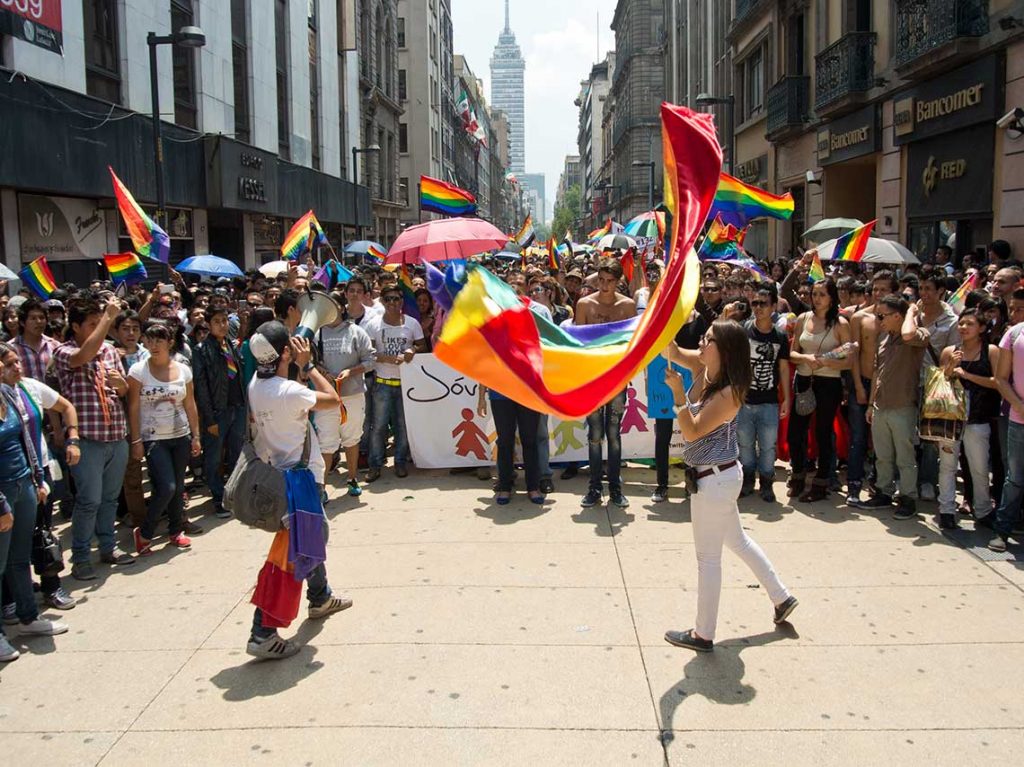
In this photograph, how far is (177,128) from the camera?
1980 centimetres

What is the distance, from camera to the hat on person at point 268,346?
4.76 metres

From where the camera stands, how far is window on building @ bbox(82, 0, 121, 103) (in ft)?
53.8

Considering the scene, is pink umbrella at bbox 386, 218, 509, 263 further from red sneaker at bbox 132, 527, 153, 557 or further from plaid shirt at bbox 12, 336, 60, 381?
red sneaker at bbox 132, 527, 153, 557

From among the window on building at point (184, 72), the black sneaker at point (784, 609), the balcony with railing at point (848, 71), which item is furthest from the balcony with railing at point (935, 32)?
the window on building at point (184, 72)

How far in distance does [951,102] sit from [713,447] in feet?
42.8

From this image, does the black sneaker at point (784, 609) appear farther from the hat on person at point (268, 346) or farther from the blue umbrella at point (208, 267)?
the blue umbrella at point (208, 267)

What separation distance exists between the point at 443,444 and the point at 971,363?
4842 mm

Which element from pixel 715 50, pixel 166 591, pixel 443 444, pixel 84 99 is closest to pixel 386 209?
pixel 715 50

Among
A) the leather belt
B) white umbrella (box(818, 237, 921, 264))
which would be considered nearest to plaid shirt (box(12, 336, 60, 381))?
the leather belt

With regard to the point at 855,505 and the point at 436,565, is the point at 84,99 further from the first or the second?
the point at 855,505

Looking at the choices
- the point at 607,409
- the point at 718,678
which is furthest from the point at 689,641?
the point at 607,409

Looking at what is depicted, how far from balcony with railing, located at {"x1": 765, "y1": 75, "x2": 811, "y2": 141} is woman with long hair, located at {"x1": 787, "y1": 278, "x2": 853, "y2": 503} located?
17826 mm

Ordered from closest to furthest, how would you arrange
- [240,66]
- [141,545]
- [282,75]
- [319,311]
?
[319,311] < [141,545] < [240,66] < [282,75]

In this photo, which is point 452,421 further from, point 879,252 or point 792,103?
point 792,103
